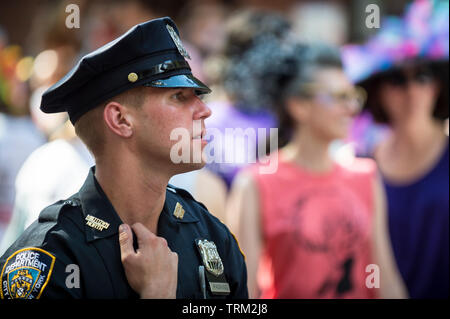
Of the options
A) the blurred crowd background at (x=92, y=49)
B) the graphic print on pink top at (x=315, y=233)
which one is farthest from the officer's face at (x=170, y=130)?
the graphic print on pink top at (x=315, y=233)

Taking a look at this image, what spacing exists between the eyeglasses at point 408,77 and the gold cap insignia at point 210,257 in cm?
285

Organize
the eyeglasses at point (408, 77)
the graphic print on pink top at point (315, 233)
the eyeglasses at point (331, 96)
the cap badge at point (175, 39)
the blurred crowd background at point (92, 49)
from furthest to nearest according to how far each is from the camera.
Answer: the eyeglasses at point (408, 77) → the eyeglasses at point (331, 96) → the graphic print on pink top at point (315, 233) → the blurred crowd background at point (92, 49) → the cap badge at point (175, 39)

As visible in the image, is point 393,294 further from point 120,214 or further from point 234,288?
point 120,214

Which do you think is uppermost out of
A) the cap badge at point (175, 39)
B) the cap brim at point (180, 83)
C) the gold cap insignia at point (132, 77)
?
the cap badge at point (175, 39)

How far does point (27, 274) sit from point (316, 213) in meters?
2.06

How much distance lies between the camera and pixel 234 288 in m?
2.60

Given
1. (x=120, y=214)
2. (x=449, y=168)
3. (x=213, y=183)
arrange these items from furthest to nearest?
(x=449, y=168) < (x=213, y=183) < (x=120, y=214)

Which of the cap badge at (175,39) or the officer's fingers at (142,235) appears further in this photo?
the cap badge at (175,39)

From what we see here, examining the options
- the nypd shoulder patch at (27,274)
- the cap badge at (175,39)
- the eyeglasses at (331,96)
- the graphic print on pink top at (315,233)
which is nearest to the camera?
the nypd shoulder patch at (27,274)

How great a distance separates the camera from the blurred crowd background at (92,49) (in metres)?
3.45

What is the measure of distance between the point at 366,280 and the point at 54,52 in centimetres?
209

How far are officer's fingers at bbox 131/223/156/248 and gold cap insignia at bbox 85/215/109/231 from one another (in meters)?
0.09

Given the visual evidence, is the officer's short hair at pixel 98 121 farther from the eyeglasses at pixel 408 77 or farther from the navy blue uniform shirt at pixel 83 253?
the eyeglasses at pixel 408 77

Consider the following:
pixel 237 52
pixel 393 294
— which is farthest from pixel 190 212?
pixel 237 52
